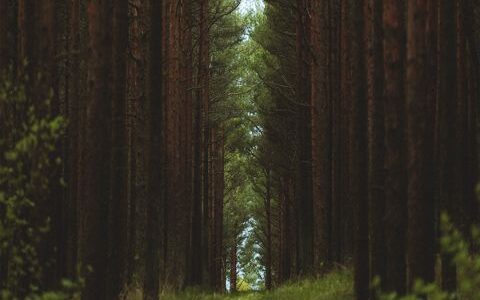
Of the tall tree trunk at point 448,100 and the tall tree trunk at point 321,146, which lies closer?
the tall tree trunk at point 448,100

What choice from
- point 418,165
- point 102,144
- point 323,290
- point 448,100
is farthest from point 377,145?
point 323,290

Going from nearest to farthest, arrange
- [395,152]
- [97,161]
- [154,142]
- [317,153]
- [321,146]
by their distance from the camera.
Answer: [97,161] → [395,152] → [154,142] → [321,146] → [317,153]

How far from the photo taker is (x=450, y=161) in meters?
7.71

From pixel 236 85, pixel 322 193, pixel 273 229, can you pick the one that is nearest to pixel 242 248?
pixel 273 229

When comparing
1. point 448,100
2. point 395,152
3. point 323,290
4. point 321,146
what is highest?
point 321,146

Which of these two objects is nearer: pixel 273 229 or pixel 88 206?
pixel 88 206

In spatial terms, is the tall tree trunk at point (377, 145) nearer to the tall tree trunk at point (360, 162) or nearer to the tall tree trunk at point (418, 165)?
the tall tree trunk at point (360, 162)

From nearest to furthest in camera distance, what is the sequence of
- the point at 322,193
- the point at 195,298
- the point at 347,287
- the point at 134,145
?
1. the point at 347,287
2. the point at 195,298
3. the point at 322,193
4. the point at 134,145

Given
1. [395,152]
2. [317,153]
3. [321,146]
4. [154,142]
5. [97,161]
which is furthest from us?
[317,153]

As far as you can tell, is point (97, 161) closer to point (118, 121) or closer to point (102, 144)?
point (102, 144)

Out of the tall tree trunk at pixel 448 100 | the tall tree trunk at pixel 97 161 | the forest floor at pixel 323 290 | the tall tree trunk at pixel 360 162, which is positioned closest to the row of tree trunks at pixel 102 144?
the tall tree trunk at pixel 97 161

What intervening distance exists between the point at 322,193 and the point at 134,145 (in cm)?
633

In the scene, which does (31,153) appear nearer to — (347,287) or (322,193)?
(347,287)

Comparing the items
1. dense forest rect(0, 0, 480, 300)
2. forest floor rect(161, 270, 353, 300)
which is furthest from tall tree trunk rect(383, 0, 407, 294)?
forest floor rect(161, 270, 353, 300)
